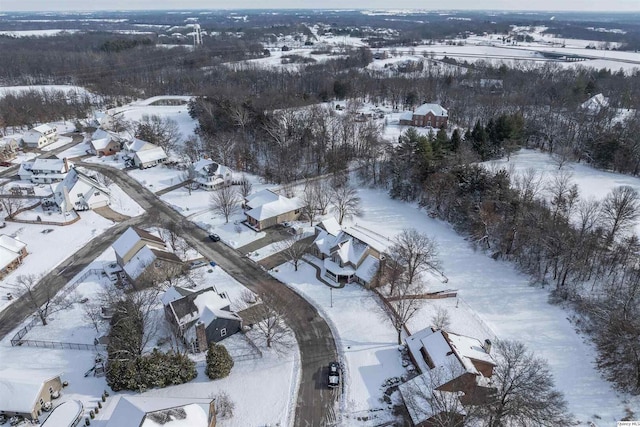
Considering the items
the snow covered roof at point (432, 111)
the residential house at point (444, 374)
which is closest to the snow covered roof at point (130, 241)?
the residential house at point (444, 374)

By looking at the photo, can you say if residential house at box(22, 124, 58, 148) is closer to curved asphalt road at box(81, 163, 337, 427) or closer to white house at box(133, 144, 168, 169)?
white house at box(133, 144, 168, 169)

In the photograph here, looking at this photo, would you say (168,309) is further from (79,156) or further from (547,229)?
(79,156)

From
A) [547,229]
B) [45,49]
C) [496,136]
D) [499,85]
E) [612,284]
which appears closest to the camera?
[612,284]

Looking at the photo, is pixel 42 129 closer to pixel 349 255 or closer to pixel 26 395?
pixel 26 395

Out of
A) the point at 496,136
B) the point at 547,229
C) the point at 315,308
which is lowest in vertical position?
the point at 315,308

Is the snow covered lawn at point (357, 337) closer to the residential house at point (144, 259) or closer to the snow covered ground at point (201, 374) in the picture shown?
the snow covered ground at point (201, 374)

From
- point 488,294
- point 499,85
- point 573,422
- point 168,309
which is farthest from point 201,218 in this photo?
point 499,85
